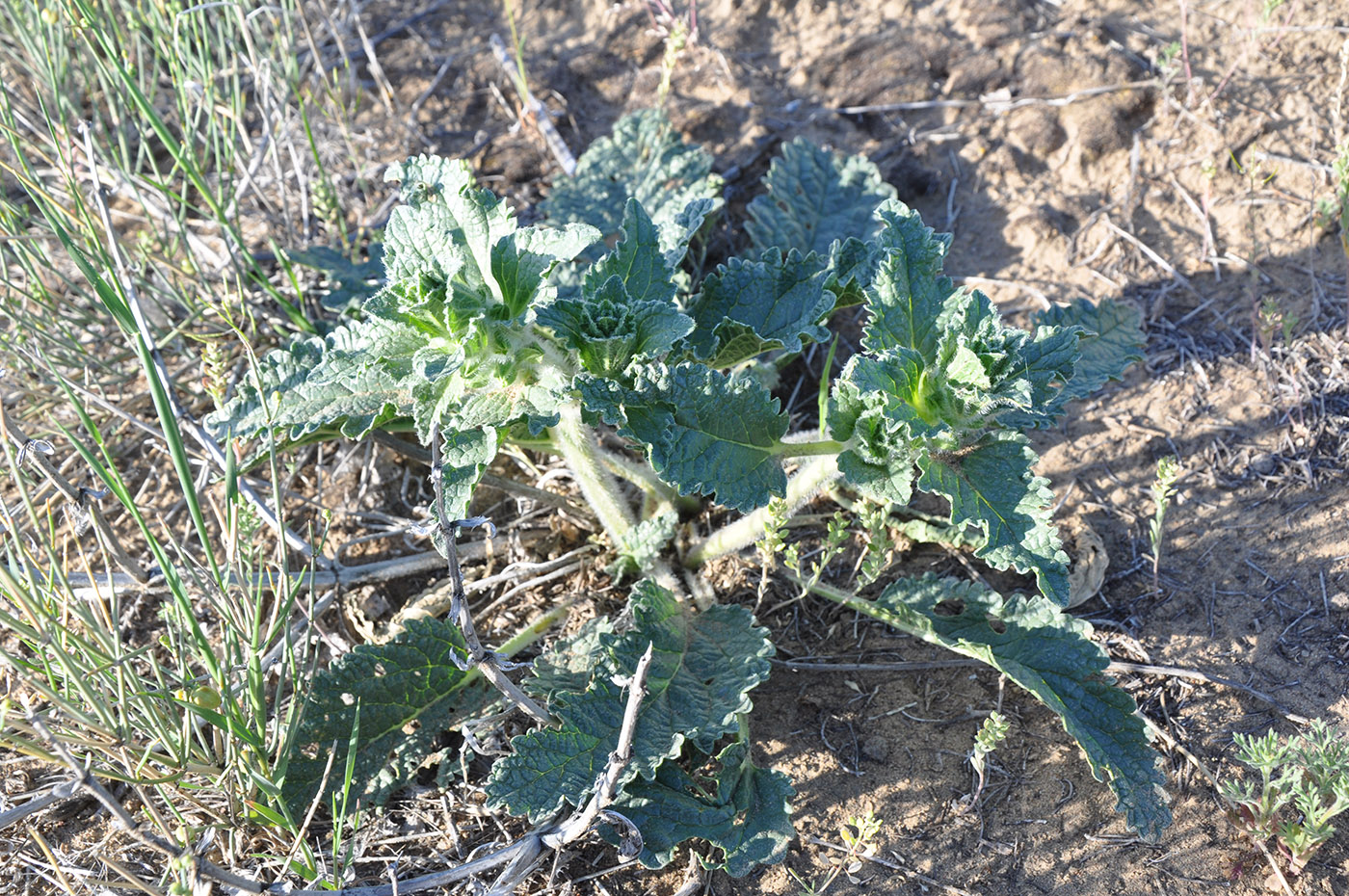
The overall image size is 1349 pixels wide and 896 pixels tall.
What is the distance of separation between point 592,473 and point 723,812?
3.41 ft

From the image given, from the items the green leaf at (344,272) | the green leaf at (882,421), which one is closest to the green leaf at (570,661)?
the green leaf at (882,421)

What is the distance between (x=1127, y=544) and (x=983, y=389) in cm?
105

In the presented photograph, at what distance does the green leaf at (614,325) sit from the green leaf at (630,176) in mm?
1148

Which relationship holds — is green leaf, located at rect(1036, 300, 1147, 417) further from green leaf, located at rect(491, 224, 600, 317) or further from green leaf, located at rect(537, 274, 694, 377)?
green leaf, located at rect(491, 224, 600, 317)

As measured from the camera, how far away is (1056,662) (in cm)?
261

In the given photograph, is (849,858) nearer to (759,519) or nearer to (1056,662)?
(1056,662)

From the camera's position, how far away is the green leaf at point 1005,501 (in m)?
2.33

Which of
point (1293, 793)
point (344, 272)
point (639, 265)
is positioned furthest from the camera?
point (344, 272)

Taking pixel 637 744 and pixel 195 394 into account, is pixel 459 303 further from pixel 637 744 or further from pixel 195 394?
pixel 195 394

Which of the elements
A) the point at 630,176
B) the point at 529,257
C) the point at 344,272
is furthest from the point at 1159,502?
the point at 344,272

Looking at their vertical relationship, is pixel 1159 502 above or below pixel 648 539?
below

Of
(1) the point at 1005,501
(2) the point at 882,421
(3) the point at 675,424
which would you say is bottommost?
(1) the point at 1005,501

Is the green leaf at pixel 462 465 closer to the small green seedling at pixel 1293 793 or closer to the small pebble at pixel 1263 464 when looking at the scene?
the small green seedling at pixel 1293 793

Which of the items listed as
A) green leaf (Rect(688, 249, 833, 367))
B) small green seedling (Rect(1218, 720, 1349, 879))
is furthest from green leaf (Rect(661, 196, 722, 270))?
small green seedling (Rect(1218, 720, 1349, 879))
